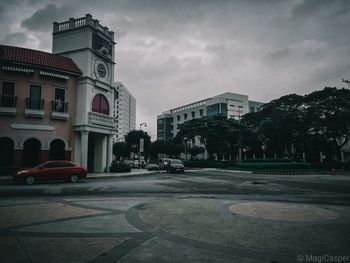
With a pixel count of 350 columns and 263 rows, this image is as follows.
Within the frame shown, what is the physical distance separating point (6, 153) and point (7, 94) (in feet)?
17.0

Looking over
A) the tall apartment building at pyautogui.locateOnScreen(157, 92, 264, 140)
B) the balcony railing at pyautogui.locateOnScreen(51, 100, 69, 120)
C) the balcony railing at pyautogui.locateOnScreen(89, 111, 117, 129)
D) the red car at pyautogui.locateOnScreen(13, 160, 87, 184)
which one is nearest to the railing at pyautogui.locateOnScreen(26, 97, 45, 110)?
the balcony railing at pyautogui.locateOnScreen(51, 100, 69, 120)

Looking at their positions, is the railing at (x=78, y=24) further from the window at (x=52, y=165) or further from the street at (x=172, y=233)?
the street at (x=172, y=233)

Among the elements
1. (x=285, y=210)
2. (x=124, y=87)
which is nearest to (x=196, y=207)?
(x=285, y=210)

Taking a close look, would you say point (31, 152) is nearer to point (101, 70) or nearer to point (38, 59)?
point (38, 59)

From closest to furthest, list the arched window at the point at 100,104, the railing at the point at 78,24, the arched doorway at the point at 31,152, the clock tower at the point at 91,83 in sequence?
1. the arched doorway at the point at 31,152
2. the clock tower at the point at 91,83
3. the railing at the point at 78,24
4. the arched window at the point at 100,104

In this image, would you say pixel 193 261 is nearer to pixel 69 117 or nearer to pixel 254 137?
pixel 69 117

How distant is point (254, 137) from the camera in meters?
54.4

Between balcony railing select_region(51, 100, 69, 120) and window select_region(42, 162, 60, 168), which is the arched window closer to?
balcony railing select_region(51, 100, 69, 120)

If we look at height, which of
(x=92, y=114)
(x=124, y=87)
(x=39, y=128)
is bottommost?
(x=39, y=128)

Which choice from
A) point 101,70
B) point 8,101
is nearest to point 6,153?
point 8,101

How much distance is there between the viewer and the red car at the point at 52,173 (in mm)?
17172

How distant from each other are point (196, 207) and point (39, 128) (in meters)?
20.5

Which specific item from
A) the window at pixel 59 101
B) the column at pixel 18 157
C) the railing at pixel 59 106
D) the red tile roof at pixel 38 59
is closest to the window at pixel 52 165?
the column at pixel 18 157

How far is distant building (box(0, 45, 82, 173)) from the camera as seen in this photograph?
23.5m
